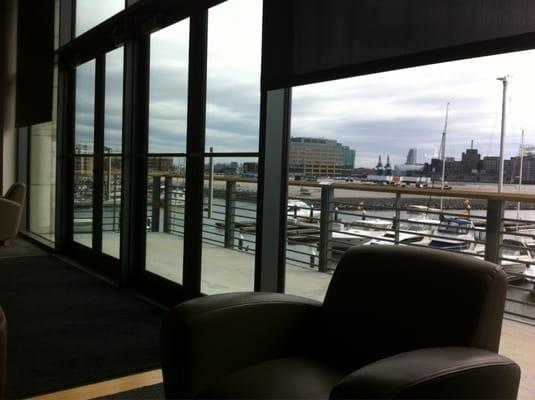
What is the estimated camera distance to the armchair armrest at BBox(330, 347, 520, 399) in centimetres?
131

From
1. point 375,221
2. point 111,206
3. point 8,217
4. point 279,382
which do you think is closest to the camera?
point 279,382

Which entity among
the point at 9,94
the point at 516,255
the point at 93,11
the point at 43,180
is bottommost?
the point at 516,255

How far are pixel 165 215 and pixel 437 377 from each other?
11.5 ft

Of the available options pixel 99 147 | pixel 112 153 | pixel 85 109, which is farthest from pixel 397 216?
pixel 85 109

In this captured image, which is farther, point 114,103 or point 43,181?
point 43,181

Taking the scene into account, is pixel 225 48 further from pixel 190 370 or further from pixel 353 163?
pixel 190 370

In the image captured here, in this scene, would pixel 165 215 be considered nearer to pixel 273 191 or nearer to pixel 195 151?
pixel 195 151

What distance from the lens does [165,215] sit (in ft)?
15.0

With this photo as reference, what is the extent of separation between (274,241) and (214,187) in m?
0.89

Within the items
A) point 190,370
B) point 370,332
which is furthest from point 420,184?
point 190,370

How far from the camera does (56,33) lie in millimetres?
6418

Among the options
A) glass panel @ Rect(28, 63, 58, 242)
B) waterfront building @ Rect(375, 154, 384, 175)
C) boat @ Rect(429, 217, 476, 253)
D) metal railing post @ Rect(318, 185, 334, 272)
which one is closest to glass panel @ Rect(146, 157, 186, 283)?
metal railing post @ Rect(318, 185, 334, 272)

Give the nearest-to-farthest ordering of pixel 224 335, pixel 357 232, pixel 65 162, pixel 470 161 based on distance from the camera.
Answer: pixel 224 335
pixel 470 161
pixel 357 232
pixel 65 162

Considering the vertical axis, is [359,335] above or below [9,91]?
below
